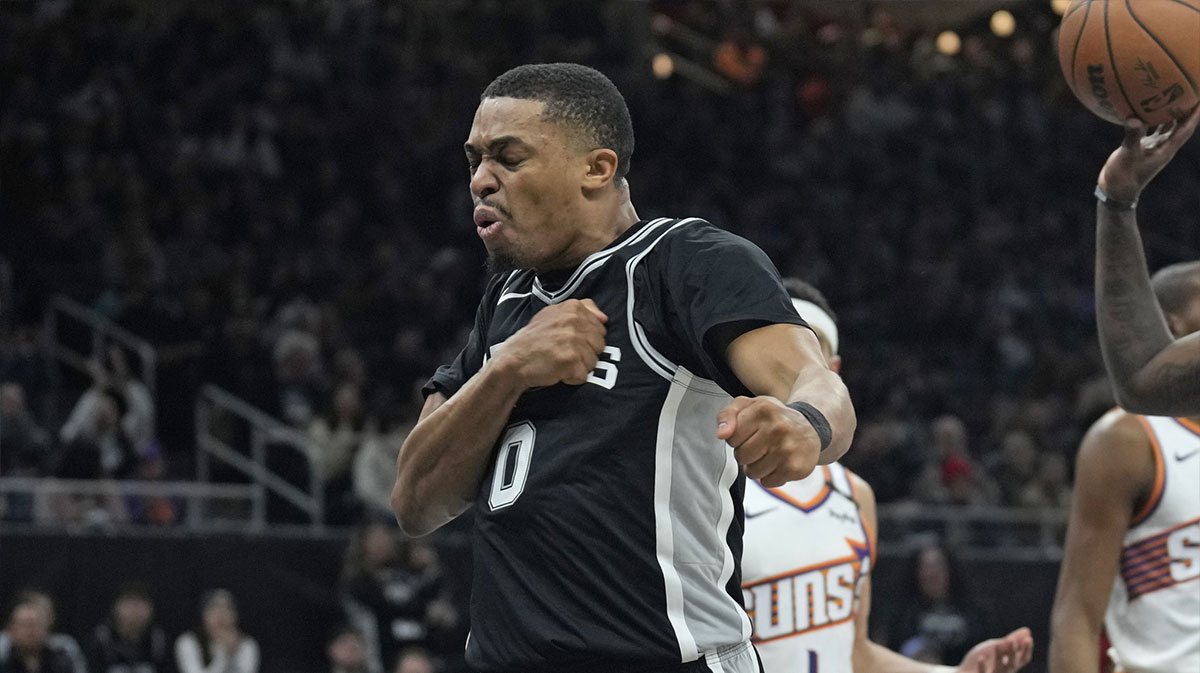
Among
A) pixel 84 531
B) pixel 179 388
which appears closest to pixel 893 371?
pixel 179 388

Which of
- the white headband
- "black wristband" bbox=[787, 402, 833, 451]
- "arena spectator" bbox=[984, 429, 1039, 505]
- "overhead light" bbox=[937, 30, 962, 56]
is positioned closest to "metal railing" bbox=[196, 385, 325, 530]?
"arena spectator" bbox=[984, 429, 1039, 505]

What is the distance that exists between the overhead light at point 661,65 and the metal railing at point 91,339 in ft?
32.2

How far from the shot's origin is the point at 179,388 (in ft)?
44.9

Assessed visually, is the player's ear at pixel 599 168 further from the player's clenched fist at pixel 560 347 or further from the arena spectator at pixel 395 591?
the arena spectator at pixel 395 591

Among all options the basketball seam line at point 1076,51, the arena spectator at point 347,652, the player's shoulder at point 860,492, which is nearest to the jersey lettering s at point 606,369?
the basketball seam line at point 1076,51

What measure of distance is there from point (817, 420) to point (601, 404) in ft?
1.71

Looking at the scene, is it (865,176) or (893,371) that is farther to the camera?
(865,176)

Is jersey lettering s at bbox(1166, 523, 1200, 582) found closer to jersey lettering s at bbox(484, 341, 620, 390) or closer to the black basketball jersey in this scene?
the black basketball jersey

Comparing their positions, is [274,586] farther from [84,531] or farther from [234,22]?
[234,22]

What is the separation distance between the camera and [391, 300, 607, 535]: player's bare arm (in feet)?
10.1

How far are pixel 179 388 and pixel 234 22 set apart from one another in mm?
6243

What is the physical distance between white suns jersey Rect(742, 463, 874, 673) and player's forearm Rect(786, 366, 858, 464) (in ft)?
5.12

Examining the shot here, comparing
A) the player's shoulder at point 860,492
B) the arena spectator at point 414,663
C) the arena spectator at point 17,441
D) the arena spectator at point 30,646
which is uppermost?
the arena spectator at point 17,441

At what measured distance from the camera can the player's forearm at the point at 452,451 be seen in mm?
3209
